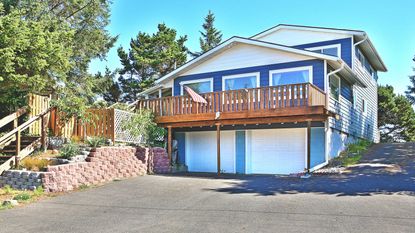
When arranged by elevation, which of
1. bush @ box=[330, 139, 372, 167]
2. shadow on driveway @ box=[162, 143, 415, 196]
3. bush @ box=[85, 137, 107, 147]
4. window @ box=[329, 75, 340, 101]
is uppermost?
window @ box=[329, 75, 340, 101]

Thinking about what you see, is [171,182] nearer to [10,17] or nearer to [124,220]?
[124,220]

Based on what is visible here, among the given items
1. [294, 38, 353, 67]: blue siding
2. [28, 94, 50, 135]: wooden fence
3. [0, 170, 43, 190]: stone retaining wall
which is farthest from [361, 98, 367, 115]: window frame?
[0, 170, 43, 190]: stone retaining wall

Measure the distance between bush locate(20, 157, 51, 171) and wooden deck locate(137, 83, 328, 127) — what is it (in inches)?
231

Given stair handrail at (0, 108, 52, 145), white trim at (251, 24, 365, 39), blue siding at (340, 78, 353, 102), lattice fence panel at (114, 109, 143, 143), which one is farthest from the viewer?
white trim at (251, 24, 365, 39)

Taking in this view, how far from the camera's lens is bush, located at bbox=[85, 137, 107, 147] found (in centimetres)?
1254

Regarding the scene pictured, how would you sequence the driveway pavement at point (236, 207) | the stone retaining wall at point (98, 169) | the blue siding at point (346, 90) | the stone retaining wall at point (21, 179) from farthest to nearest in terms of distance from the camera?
the blue siding at point (346, 90)
the stone retaining wall at point (98, 169)
the stone retaining wall at point (21, 179)
the driveway pavement at point (236, 207)

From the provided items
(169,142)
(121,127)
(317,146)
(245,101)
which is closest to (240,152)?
(245,101)

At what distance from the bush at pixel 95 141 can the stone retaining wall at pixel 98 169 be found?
55cm

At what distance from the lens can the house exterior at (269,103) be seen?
46.4ft

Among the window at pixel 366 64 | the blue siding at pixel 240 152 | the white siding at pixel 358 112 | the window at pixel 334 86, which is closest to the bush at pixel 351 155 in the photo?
the white siding at pixel 358 112

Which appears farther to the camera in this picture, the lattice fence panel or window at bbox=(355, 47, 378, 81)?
window at bbox=(355, 47, 378, 81)

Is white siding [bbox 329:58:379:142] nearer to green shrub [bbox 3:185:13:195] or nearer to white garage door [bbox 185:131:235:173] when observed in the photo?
white garage door [bbox 185:131:235:173]

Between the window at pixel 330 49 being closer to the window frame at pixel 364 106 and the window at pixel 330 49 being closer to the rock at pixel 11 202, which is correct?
the window frame at pixel 364 106

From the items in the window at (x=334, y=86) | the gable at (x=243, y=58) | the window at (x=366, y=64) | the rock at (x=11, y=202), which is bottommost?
the rock at (x=11, y=202)
